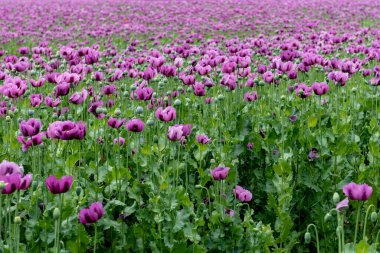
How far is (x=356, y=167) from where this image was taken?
4.01m

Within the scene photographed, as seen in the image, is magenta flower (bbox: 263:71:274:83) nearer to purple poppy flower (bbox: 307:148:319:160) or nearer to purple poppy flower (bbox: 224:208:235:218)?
purple poppy flower (bbox: 307:148:319:160)

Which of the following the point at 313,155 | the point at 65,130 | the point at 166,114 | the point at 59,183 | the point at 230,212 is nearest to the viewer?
the point at 59,183

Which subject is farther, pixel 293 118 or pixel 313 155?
pixel 293 118

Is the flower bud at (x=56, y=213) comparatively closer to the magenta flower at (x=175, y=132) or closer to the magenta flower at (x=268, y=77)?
the magenta flower at (x=175, y=132)

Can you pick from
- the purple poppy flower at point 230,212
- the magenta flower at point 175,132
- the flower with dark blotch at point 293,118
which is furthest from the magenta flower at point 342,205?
the flower with dark blotch at point 293,118

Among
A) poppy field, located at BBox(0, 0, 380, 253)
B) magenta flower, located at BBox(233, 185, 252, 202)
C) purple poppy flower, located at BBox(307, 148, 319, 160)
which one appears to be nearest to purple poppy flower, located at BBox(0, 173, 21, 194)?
poppy field, located at BBox(0, 0, 380, 253)

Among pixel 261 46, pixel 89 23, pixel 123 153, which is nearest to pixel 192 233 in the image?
pixel 123 153

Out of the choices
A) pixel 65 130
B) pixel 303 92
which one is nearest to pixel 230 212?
pixel 65 130

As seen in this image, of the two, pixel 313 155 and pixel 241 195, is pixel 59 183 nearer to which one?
pixel 241 195

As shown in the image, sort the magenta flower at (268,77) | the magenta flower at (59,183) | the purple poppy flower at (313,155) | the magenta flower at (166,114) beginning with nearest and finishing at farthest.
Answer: the magenta flower at (59,183), the magenta flower at (166,114), the purple poppy flower at (313,155), the magenta flower at (268,77)

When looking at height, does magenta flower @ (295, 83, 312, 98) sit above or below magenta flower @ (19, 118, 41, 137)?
below

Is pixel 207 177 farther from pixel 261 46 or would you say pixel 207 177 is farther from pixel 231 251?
pixel 261 46

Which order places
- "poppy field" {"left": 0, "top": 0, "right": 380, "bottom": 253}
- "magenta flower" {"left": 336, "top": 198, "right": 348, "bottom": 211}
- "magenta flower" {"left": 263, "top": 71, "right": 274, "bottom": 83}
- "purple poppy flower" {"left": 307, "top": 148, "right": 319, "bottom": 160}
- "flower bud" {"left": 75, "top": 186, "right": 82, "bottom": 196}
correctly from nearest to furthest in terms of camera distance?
"magenta flower" {"left": 336, "top": 198, "right": 348, "bottom": 211} < "poppy field" {"left": 0, "top": 0, "right": 380, "bottom": 253} < "flower bud" {"left": 75, "top": 186, "right": 82, "bottom": 196} < "purple poppy flower" {"left": 307, "top": 148, "right": 319, "bottom": 160} < "magenta flower" {"left": 263, "top": 71, "right": 274, "bottom": 83}

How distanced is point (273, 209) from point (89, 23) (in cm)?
1263
